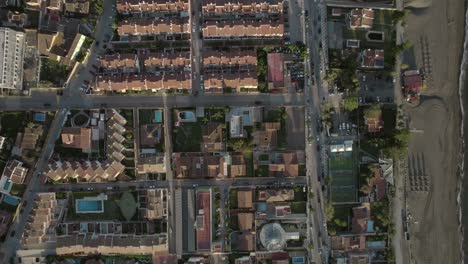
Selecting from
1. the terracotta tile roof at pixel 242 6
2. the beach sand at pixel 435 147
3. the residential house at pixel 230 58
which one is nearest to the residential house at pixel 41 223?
the residential house at pixel 230 58

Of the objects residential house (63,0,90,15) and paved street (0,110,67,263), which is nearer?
paved street (0,110,67,263)

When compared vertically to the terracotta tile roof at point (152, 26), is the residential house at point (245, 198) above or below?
below

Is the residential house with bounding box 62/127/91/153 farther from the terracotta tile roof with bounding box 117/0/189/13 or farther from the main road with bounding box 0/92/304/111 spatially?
the terracotta tile roof with bounding box 117/0/189/13

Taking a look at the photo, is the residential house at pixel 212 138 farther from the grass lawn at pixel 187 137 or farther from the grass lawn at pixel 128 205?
the grass lawn at pixel 128 205

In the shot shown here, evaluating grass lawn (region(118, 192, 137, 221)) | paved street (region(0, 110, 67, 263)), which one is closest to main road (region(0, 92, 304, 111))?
paved street (region(0, 110, 67, 263))

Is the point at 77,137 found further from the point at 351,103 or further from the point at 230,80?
the point at 351,103
